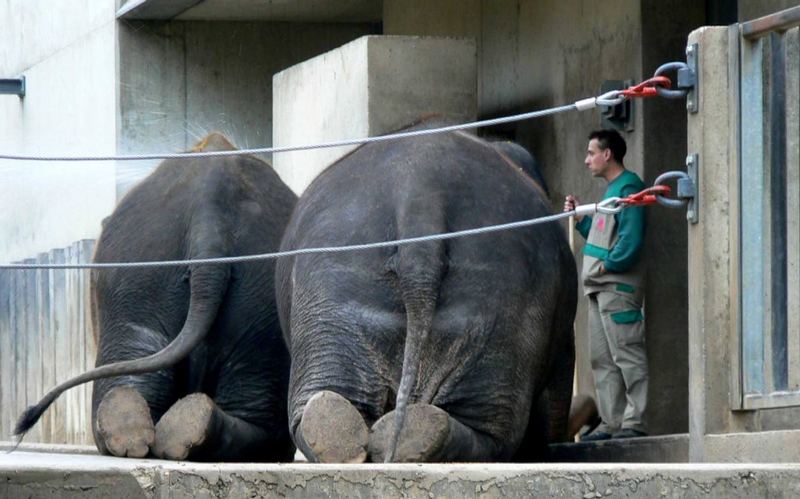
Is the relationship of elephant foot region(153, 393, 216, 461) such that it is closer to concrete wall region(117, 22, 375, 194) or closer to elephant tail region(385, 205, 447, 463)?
elephant tail region(385, 205, 447, 463)

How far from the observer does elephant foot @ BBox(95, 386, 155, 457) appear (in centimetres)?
758

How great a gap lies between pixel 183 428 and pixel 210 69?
8231 millimetres

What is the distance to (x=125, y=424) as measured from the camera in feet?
25.1

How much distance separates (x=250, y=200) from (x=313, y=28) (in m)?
7.09

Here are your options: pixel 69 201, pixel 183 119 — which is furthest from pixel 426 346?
pixel 69 201

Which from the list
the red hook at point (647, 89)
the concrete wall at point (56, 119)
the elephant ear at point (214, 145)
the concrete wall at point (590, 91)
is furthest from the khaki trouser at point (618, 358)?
the concrete wall at point (56, 119)

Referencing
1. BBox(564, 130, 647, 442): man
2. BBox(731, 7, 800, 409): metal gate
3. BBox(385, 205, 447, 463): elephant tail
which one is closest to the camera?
BBox(731, 7, 800, 409): metal gate

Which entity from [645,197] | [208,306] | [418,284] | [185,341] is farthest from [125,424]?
[645,197]

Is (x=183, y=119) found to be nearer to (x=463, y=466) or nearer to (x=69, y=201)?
(x=69, y=201)

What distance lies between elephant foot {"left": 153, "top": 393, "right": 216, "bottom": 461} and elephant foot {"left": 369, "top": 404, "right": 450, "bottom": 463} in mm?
1565

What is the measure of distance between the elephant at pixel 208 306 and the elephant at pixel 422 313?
1074mm

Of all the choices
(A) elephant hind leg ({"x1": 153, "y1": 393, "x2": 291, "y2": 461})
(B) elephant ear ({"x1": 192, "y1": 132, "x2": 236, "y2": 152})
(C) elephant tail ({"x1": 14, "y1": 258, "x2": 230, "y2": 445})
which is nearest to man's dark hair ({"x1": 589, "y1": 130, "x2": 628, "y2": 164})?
(B) elephant ear ({"x1": 192, "y1": 132, "x2": 236, "y2": 152})

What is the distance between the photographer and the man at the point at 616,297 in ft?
30.2

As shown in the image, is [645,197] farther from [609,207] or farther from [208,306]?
[208,306]
